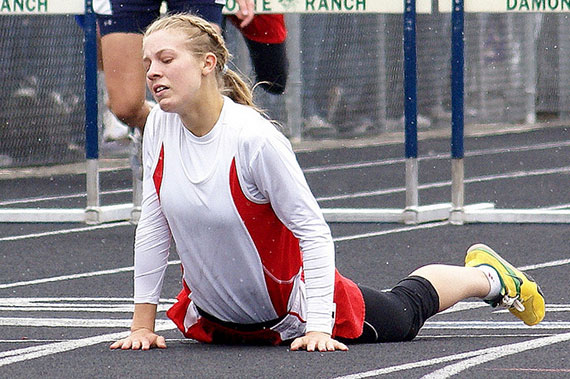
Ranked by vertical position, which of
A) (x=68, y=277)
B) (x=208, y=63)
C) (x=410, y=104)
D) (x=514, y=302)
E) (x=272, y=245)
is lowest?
(x=68, y=277)

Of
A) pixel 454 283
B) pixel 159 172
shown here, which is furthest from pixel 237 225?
pixel 454 283

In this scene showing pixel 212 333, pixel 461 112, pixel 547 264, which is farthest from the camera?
pixel 461 112

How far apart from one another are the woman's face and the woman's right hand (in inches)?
27.1

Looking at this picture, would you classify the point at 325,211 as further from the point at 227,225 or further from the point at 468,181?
the point at 227,225

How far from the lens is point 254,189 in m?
4.33

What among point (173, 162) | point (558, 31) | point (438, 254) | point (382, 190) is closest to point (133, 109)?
point (438, 254)

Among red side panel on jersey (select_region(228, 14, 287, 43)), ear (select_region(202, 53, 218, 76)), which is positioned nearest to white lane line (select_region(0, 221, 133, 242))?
red side panel on jersey (select_region(228, 14, 287, 43))

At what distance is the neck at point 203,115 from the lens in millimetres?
4344

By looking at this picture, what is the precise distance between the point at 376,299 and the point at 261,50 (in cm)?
350

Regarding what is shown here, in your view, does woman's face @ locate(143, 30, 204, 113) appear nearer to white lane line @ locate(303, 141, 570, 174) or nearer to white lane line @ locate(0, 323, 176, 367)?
white lane line @ locate(0, 323, 176, 367)

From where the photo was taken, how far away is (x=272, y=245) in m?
4.39

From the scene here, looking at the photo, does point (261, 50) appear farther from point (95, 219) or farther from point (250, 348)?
point (250, 348)

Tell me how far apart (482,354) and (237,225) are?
809mm

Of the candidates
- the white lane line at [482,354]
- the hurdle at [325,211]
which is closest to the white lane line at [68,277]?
the hurdle at [325,211]
